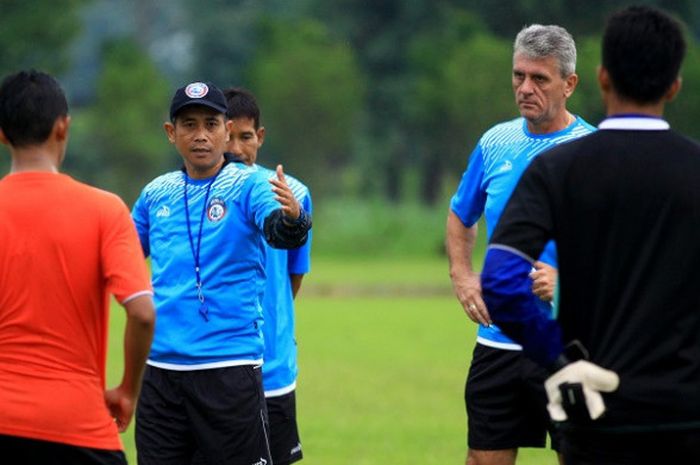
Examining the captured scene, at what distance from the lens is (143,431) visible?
7.30 metres

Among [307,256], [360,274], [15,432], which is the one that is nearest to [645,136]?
[15,432]

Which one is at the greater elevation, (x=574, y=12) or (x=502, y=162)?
(x=574, y=12)

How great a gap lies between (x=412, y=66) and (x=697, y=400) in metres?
55.5

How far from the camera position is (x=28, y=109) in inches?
213

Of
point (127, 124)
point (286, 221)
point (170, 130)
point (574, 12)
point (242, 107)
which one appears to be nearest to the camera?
point (286, 221)

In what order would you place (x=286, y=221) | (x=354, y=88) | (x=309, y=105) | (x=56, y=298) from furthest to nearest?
1. (x=354, y=88)
2. (x=309, y=105)
3. (x=286, y=221)
4. (x=56, y=298)

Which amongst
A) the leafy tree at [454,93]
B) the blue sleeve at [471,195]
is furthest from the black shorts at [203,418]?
the leafy tree at [454,93]

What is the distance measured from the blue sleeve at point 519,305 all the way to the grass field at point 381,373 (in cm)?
687

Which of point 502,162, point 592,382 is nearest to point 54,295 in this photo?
point 592,382

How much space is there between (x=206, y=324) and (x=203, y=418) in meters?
0.42

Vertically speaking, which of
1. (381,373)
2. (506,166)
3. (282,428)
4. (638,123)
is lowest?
(381,373)

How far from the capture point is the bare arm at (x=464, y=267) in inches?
293

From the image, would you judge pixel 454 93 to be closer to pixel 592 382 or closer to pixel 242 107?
pixel 242 107

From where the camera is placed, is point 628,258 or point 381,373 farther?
point 381,373
